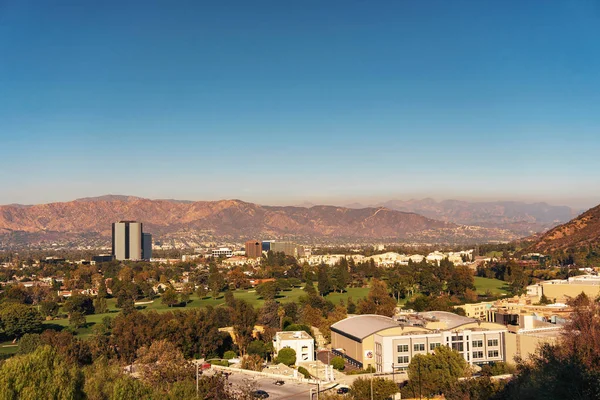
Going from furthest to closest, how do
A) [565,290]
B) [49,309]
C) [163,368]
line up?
1. [49,309]
2. [565,290]
3. [163,368]

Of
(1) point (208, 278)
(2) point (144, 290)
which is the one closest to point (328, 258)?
(1) point (208, 278)

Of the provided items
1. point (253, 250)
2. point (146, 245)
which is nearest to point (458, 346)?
point (253, 250)

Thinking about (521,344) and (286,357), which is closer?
(521,344)

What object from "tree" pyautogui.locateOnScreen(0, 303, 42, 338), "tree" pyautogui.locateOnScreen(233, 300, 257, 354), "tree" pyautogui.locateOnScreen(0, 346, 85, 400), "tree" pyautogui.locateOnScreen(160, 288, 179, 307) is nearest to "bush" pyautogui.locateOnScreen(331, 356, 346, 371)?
"tree" pyautogui.locateOnScreen(233, 300, 257, 354)

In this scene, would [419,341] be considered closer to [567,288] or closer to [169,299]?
[567,288]

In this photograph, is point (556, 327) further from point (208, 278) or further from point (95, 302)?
point (208, 278)

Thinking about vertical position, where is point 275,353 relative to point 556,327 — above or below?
below

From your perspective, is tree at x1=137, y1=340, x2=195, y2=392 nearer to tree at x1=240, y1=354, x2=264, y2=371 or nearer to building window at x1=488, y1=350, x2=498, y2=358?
tree at x1=240, y1=354, x2=264, y2=371
